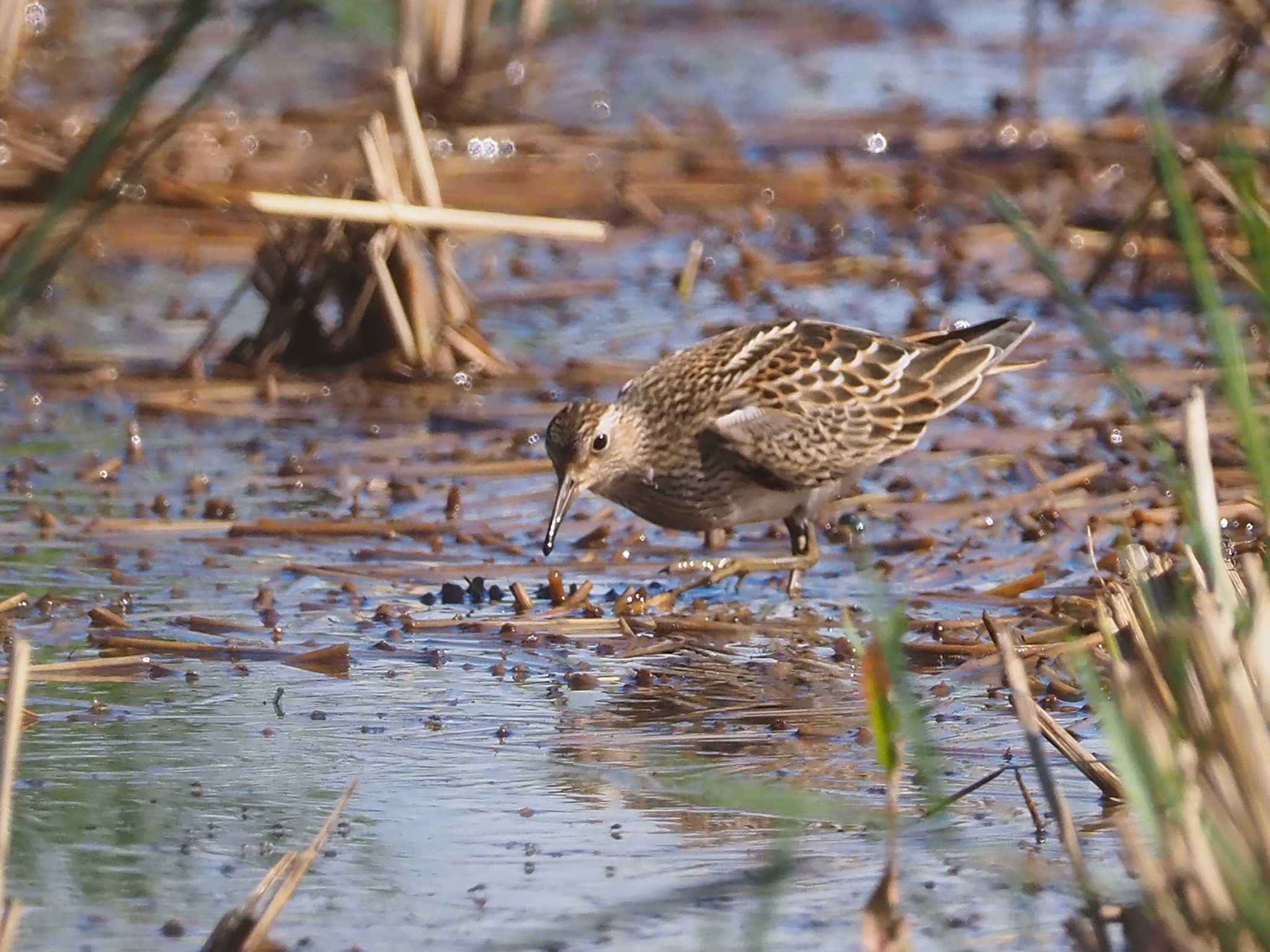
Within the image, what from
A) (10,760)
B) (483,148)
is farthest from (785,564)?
(483,148)

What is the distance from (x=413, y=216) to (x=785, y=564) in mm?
2469

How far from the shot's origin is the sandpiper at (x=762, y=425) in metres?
7.26

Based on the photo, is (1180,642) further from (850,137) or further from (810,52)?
(810,52)

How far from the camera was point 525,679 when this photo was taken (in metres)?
6.15

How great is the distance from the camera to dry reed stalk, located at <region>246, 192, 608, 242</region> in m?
8.32

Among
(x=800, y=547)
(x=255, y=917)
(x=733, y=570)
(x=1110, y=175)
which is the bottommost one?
(x=255, y=917)

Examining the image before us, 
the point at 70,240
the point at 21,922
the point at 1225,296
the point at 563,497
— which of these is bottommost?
the point at 21,922

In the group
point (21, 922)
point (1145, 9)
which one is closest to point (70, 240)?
point (21, 922)

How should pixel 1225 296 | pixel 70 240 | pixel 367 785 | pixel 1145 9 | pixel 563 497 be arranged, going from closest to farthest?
pixel 70 240
pixel 367 785
pixel 563 497
pixel 1225 296
pixel 1145 9

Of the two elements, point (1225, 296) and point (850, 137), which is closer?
point (1225, 296)

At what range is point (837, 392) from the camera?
7652mm

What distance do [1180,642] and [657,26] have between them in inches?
617

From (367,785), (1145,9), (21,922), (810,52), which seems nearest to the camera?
(21,922)

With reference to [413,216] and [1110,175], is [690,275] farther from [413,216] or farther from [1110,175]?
[1110,175]
